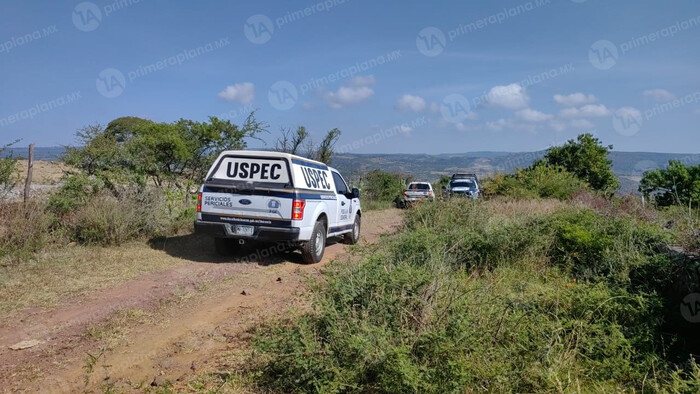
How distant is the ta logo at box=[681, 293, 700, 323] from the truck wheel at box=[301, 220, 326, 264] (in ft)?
18.7

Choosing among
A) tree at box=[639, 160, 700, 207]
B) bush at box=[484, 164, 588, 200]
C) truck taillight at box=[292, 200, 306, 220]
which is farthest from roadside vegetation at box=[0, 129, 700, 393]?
tree at box=[639, 160, 700, 207]

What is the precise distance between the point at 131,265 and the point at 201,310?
2.61 meters

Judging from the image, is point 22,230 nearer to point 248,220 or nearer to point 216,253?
point 216,253

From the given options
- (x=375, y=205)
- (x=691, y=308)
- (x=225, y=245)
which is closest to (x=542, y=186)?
(x=375, y=205)

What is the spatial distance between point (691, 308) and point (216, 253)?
768 centimetres

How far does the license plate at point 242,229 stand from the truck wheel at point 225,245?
2.85 ft

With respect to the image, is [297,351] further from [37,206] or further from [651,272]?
[37,206]

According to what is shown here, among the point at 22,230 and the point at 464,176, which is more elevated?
the point at 22,230

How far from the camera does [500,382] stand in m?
3.40

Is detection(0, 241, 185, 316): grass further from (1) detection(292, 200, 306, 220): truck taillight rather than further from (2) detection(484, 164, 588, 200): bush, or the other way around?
(2) detection(484, 164, 588, 200): bush

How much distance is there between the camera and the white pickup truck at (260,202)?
8.09 metres

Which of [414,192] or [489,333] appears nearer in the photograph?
[489,333]

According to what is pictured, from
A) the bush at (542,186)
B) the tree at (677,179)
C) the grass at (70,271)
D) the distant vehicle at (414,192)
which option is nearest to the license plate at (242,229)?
the grass at (70,271)

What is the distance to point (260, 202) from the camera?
322 inches
